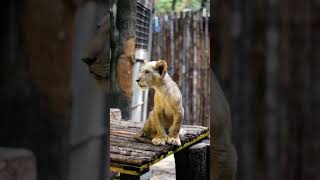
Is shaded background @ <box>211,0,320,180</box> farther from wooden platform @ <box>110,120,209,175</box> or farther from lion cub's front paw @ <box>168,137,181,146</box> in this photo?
lion cub's front paw @ <box>168,137,181,146</box>

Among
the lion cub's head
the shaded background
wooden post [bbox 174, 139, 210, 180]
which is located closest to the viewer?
the shaded background

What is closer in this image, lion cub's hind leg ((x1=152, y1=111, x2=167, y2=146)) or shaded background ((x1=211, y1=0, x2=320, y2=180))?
shaded background ((x1=211, y1=0, x2=320, y2=180))

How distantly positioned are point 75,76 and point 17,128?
0.27 meters

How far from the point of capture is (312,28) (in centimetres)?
84

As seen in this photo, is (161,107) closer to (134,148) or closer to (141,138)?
(141,138)

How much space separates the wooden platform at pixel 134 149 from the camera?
2812 millimetres

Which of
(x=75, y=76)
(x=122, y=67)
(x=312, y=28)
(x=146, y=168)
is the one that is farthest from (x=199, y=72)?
(x=312, y=28)

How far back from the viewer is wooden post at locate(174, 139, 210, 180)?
355 centimetres

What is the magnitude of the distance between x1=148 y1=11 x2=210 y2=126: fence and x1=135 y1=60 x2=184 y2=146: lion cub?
3.00 meters

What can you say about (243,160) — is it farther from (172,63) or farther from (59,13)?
(172,63)

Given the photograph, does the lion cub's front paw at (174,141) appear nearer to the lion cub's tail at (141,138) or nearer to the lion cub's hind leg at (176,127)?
the lion cub's hind leg at (176,127)

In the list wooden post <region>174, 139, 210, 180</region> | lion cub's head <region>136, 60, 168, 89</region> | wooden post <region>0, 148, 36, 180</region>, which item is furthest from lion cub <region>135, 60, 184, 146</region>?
wooden post <region>0, 148, 36, 180</region>

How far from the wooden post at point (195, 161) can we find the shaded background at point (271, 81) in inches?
104

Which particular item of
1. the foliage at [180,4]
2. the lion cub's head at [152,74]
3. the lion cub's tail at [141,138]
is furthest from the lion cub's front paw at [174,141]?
the foliage at [180,4]
